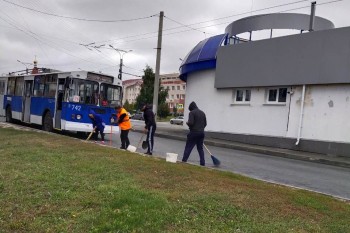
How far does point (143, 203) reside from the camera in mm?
5441

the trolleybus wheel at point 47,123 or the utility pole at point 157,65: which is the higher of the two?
the utility pole at point 157,65

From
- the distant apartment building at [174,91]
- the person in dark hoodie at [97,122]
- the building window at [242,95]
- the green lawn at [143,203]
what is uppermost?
the distant apartment building at [174,91]

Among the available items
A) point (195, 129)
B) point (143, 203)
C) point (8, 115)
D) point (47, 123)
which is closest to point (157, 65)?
point (47, 123)

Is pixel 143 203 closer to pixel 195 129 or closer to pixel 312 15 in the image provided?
pixel 195 129

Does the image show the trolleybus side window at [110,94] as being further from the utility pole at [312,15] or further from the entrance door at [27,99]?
the utility pole at [312,15]

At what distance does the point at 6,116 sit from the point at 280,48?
16245 mm

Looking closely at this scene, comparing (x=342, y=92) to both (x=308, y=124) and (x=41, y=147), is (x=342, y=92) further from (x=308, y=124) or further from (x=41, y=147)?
(x=41, y=147)

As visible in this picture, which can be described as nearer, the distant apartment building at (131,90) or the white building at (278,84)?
the white building at (278,84)

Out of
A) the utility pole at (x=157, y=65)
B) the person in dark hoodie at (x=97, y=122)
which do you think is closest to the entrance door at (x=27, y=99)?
the person in dark hoodie at (x=97, y=122)

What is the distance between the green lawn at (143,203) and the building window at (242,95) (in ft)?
47.8

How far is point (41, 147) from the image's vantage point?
1074 centimetres

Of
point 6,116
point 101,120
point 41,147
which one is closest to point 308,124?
point 101,120

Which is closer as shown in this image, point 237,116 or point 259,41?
point 259,41

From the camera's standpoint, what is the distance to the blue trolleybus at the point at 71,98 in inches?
650
